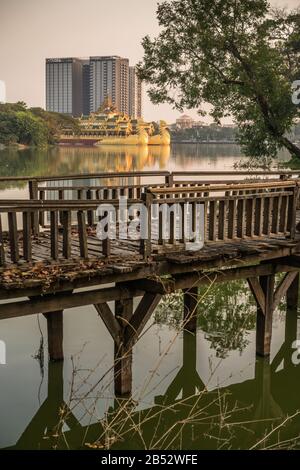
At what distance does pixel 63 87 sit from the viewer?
6516 inches

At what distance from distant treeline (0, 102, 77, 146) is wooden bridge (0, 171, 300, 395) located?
74200mm

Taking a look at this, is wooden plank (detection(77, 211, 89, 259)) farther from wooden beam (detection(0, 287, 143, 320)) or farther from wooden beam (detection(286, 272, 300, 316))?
wooden beam (detection(286, 272, 300, 316))

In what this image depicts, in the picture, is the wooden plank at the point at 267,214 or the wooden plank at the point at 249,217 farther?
the wooden plank at the point at 267,214

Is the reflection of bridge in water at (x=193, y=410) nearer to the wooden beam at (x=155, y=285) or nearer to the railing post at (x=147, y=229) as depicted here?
the wooden beam at (x=155, y=285)

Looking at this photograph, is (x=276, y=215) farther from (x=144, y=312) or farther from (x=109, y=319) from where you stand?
(x=109, y=319)

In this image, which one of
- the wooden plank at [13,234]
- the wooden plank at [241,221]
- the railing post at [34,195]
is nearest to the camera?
the wooden plank at [13,234]

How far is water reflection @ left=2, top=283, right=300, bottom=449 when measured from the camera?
332 inches

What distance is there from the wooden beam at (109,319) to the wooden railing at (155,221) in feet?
2.41

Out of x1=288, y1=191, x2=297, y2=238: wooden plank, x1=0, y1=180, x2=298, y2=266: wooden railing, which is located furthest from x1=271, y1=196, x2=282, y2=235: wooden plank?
x1=288, y1=191, x2=297, y2=238: wooden plank

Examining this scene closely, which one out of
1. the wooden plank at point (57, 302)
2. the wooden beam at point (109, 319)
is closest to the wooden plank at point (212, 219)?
the wooden plank at point (57, 302)

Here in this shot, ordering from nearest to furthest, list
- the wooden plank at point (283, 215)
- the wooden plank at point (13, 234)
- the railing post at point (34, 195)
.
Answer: the wooden plank at point (13, 234)
the railing post at point (34, 195)
the wooden plank at point (283, 215)

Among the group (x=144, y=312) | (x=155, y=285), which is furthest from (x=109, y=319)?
(x=155, y=285)

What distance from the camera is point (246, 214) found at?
34.3 feet

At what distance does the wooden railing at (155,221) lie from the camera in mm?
8219
